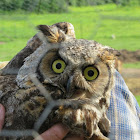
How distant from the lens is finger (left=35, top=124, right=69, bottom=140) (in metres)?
0.73

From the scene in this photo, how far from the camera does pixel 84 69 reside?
0.74 metres

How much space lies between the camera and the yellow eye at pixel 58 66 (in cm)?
73

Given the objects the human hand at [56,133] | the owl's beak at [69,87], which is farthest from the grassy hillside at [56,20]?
the human hand at [56,133]

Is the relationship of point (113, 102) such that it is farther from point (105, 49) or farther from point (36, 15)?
point (36, 15)

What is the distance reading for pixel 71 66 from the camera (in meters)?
0.72

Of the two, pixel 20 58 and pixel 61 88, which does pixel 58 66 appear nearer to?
pixel 61 88

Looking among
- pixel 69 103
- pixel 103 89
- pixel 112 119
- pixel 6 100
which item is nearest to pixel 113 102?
pixel 112 119

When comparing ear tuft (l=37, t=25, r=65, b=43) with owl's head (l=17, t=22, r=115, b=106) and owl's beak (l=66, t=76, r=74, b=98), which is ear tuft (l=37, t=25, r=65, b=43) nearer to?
owl's head (l=17, t=22, r=115, b=106)

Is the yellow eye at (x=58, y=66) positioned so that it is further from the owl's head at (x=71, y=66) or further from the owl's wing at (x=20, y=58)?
the owl's wing at (x=20, y=58)

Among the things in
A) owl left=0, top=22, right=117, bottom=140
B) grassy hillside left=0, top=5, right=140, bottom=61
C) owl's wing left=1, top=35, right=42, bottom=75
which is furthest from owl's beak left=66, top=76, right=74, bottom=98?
owl's wing left=1, top=35, right=42, bottom=75

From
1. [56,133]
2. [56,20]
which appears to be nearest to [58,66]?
[56,133]

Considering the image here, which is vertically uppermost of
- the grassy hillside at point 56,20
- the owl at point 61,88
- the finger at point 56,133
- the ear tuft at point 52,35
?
the grassy hillside at point 56,20

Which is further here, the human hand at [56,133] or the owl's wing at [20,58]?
the owl's wing at [20,58]

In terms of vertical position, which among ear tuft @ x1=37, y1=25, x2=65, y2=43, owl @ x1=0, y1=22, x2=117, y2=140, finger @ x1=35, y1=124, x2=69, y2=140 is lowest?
finger @ x1=35, y1=124, x2=69, y2=140
